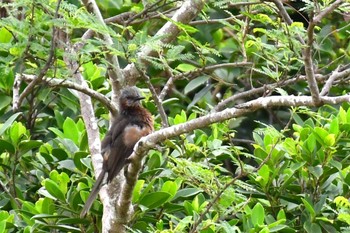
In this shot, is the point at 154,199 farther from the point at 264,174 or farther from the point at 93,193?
the point at 264,174

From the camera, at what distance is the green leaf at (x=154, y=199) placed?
6.22m

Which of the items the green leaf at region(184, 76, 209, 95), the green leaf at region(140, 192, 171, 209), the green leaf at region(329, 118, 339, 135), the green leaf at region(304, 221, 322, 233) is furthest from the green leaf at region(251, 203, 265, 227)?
the green leaf at region(184, 76, 209, 95)

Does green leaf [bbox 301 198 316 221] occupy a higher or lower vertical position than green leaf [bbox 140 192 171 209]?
lower

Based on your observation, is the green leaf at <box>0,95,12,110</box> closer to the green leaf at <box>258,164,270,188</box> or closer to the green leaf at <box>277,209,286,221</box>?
the green leaf at <box>258,164,270,188</box>

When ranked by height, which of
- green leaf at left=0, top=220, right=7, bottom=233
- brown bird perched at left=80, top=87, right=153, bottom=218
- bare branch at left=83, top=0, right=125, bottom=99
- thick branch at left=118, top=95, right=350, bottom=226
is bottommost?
brown bird perched at left=80, top=87, right=153, bottom=218

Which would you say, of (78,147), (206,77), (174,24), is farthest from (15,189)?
(206,77)

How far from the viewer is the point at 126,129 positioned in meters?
7.19

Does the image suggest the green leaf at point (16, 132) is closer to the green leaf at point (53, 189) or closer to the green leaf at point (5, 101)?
the green leaf at point (5, 101)

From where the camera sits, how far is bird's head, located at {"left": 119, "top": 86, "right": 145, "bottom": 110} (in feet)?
22.1

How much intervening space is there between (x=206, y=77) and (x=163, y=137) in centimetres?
335

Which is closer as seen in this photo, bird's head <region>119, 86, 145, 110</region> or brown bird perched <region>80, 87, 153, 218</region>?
bird's head <region>119, 86, 145, 110</region>

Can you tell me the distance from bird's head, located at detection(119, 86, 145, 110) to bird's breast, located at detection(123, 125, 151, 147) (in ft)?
0.50

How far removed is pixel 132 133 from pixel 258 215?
60.0 inches

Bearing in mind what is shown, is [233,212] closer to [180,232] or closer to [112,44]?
[180,232]
